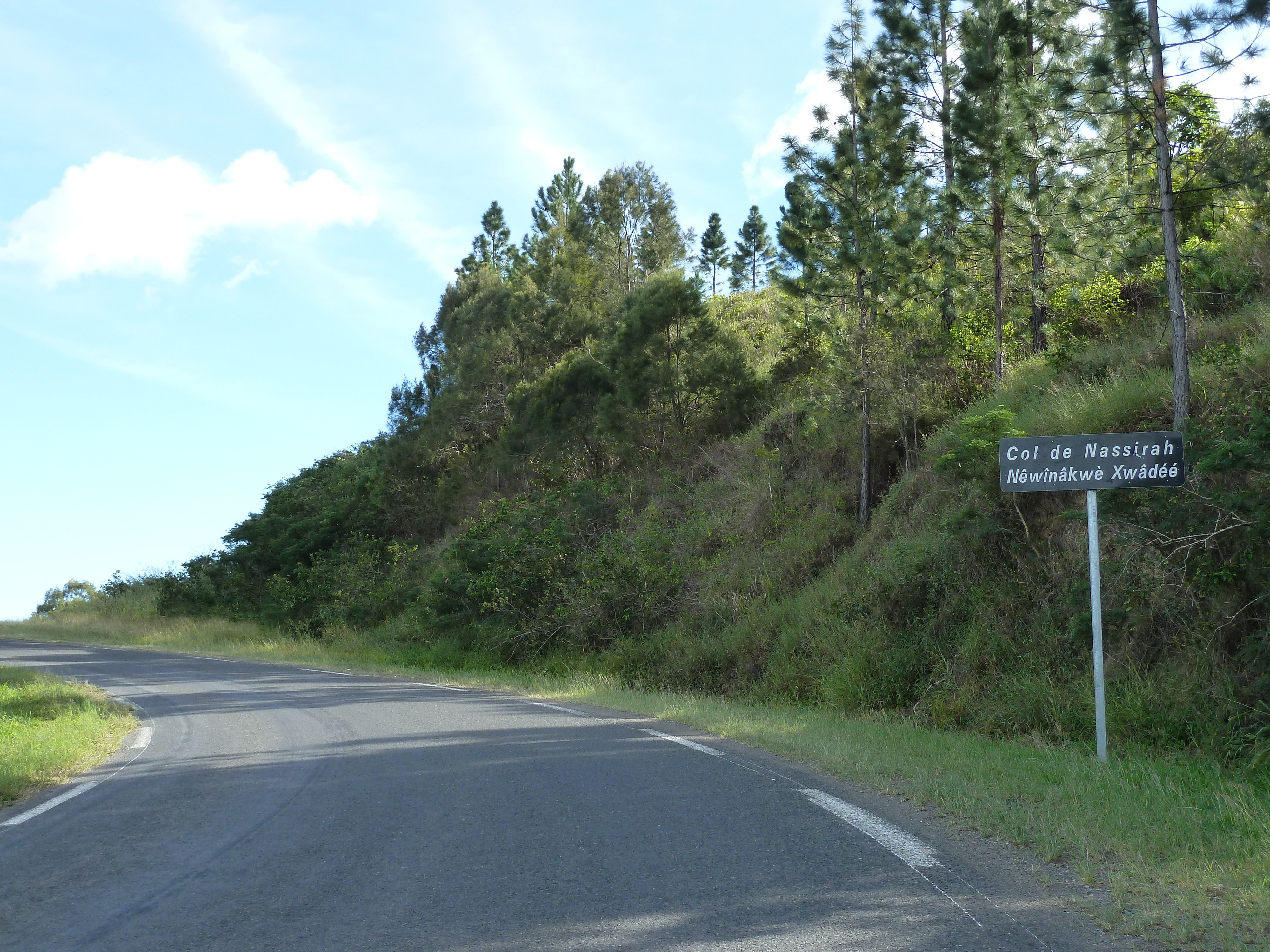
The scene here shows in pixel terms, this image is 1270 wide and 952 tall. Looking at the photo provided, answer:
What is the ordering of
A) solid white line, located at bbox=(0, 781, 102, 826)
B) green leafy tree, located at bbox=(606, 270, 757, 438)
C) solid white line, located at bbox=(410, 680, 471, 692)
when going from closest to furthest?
1. solid white line, located at bbox=(0, 781, 102, 826)
2. solid white line, located at bbox=(410, 680, 471, 692)
3. green leafy tree, located at bbox=(606, 270, 757, 438)

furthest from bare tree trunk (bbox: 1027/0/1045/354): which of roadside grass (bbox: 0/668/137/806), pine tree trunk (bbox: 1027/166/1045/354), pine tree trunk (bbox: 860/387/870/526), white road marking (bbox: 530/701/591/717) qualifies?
roadside grass (bbox: 0/668/137/806)

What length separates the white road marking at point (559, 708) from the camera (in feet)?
42.7

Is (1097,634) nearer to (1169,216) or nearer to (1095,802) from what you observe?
(1095,802)

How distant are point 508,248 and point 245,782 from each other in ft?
172

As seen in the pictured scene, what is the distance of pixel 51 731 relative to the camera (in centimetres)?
1174

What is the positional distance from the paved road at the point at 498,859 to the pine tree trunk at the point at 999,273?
11.7 m

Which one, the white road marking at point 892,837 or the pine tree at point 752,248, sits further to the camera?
the pine tree at point 752,248

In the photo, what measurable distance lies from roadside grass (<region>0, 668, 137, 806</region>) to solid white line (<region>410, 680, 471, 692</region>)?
5.00 m

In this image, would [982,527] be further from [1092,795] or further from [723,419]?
[723,419]

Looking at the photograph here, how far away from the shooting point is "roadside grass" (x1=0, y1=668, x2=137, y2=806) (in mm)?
8898

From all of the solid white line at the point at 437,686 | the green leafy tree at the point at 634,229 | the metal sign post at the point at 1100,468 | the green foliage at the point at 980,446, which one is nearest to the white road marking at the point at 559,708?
the solid white line at the point at 437,686

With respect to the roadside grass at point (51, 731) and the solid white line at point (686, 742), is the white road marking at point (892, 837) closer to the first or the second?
the solid white line at point (686, 742)

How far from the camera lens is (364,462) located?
52.9 meters

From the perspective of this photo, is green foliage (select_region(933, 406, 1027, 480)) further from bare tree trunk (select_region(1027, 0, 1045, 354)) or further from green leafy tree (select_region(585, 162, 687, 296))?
green leafy tree (select_region(585, 162, 687, 296))
